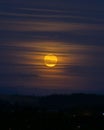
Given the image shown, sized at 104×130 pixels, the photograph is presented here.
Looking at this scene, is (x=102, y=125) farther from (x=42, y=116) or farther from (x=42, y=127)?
(x=42, y=127)

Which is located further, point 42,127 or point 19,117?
point 19,117

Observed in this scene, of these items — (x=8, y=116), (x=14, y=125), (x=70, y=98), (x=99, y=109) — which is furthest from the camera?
(x=70, y=98)

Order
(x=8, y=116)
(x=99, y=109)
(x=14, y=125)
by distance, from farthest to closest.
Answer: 1. (x=99, y=109)
2. (x=8, y=116)
3. (x=14, y=125)

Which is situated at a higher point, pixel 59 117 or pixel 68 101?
pixel 68 101

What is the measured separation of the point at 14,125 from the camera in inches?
2495

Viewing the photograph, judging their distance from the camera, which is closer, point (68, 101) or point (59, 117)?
point (59, 117)

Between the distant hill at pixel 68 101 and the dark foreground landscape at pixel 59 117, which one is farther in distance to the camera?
the distant hill at pixel 68 101

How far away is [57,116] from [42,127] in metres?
8.85

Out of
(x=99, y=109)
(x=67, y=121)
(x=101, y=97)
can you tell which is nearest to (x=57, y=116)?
(x=67, y=121)

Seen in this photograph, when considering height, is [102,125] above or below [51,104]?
below

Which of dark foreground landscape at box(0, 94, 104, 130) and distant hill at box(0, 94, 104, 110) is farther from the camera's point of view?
distant hill at box(0, 94, 104, 110)

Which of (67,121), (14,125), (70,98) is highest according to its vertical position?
(70,98)

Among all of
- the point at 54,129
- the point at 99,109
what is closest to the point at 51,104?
the point at 99,109

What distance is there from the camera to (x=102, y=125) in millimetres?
74750
